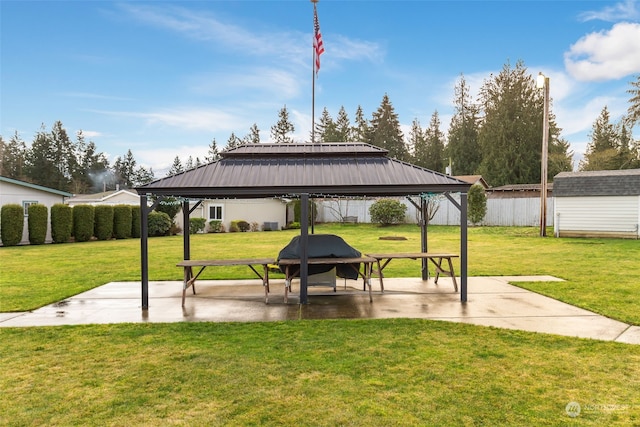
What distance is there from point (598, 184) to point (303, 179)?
18180 mm

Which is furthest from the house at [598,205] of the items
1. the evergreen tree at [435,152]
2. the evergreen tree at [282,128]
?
the evergreen tree at [282,128]

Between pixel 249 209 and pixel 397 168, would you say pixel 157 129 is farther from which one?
pixel 397 168

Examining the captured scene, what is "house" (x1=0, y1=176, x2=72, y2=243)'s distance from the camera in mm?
19483

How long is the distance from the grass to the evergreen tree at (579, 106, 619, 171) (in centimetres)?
3507

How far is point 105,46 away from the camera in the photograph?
17.0 m

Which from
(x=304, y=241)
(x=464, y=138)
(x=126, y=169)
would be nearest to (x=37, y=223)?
(x=304, y=241)

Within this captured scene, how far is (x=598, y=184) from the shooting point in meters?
19.6

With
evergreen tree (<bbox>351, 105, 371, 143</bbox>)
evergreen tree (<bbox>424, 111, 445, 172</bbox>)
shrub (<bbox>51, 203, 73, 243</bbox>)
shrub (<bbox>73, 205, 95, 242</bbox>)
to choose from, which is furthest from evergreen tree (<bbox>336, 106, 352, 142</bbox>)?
shrub (<bbox>51, 203, 73, 243</bbox>)

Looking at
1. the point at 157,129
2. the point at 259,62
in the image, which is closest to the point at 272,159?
the point at 259,62

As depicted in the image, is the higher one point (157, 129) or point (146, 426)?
point (157, 129)

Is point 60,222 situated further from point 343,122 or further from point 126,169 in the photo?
point 126,169

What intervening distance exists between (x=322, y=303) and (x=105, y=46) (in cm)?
1549

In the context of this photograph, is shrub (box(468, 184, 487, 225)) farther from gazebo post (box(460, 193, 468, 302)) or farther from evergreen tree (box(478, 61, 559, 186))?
gazebo post (box(460, 193, 468, 302))

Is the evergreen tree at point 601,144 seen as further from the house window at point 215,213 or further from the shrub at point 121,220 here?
the shrub at point 121,220
